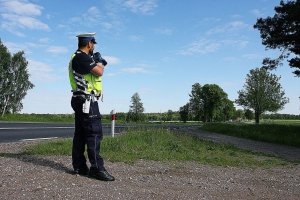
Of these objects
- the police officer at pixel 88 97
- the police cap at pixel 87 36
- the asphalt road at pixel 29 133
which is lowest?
the asphalt road at pixel 29 133

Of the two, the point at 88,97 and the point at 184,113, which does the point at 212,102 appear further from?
the point at 88,97

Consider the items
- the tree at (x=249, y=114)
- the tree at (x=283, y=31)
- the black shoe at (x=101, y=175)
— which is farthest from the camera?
the tree at (x=249, y=114)

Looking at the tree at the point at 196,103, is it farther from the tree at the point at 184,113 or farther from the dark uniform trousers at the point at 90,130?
the dark uniform trousers at the point at 90,130

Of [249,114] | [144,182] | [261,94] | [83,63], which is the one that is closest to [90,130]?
[83,63]

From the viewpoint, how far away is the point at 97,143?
6.59 metres

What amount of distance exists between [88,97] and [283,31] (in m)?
21.6

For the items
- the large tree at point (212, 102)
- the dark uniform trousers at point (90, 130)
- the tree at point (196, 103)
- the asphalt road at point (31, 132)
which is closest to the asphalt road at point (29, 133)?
the asphalt road at point (31, 132)

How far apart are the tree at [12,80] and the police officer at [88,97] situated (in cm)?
5472

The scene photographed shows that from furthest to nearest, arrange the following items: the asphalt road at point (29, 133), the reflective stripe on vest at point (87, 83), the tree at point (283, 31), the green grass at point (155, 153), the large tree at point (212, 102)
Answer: the large tree at point (212, 102) → the tree at point (283, 31) → the asphalt road at point (29, 133) → the green grass at point (155, 153) → the reflective stripe on vest at point (87, 83)

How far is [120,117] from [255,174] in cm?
5973

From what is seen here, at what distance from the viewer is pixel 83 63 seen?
6.36m

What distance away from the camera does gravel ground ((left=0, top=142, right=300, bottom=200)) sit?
545cm

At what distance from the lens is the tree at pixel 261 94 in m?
82.3

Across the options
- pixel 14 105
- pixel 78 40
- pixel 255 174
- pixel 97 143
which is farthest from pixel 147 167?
pixel 14 105
